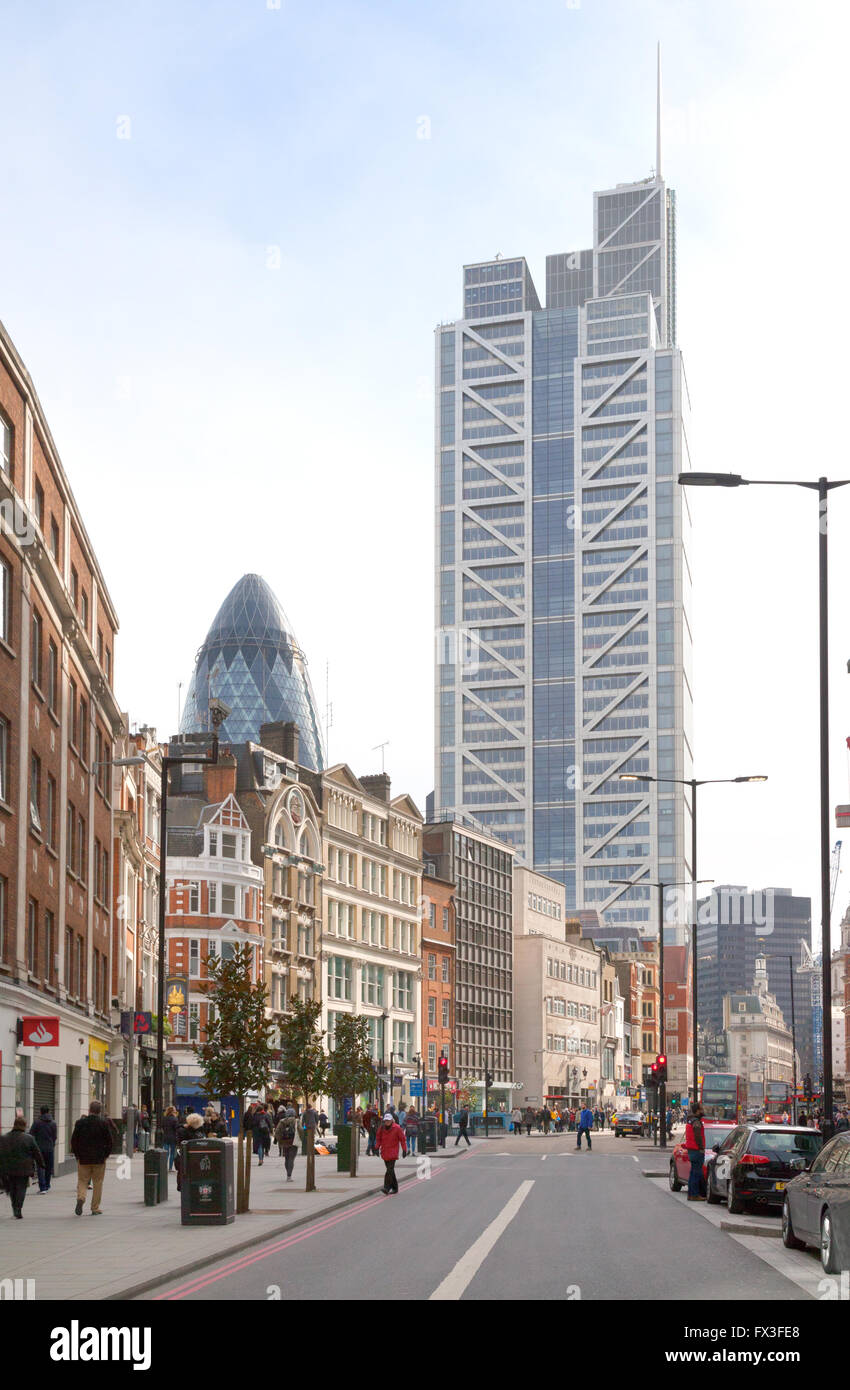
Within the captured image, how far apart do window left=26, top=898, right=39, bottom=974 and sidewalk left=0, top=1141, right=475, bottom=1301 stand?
5026 mm

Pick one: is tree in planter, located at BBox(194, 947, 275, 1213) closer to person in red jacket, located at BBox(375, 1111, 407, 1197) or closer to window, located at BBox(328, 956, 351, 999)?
person in red jacket, located at BBox(375, 1111, 407, 1197)

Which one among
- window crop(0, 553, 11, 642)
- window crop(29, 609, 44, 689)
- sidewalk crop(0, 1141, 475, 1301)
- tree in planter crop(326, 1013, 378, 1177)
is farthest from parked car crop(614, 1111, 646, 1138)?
window crop(0, 553, 11, 642)

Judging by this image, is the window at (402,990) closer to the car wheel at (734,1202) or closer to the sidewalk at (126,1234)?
the sidewalk at (126,1234)

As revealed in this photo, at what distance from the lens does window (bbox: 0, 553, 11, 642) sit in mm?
35219

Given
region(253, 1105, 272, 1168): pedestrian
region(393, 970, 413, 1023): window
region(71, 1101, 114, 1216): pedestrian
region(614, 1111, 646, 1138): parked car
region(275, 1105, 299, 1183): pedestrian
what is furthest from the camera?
region(393, 970, 413, 1023): window

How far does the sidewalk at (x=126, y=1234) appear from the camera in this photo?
55.9 ft

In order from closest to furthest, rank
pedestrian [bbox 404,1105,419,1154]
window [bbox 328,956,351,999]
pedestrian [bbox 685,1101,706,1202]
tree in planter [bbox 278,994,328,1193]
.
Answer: pedestrian [bbox 685,1101,706,1202] → tree in planter [bbox 278,994,328,1193] → pedestrian [bbox 404,1105,419,1154] → window [bbox 328,956,351,999]

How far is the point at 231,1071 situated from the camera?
29391 mm

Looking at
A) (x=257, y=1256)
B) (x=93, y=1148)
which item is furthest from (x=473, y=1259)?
(x=93, y=1148)

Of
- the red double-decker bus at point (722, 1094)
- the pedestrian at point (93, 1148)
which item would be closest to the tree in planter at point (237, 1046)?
the pedestrian at point (93, 1148)

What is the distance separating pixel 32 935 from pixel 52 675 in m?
7.07

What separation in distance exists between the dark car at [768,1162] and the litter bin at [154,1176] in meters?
9.84

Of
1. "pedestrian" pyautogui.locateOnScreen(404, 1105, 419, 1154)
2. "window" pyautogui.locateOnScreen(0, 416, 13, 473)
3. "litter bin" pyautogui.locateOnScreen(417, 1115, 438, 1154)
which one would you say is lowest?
"pedestrian" pyautogui.locateOnScreen(404, 1105, 419, 1154)

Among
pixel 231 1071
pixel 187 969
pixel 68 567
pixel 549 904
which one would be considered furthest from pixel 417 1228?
pixel 549 904
